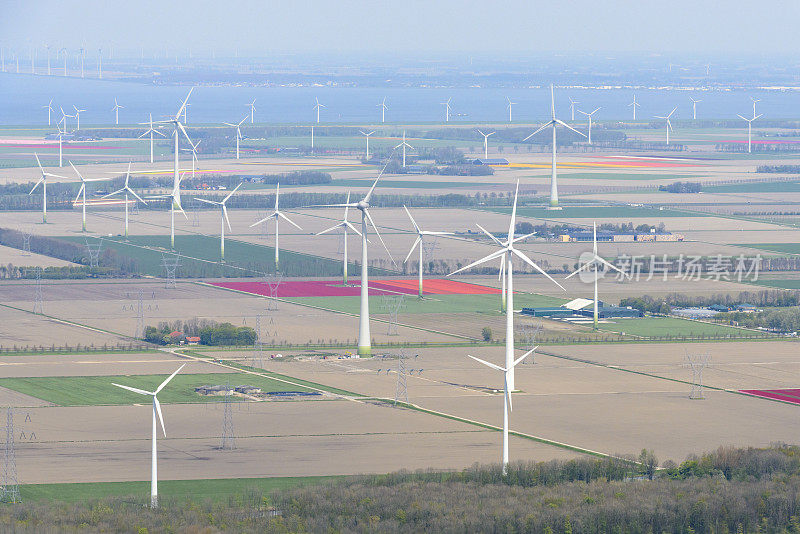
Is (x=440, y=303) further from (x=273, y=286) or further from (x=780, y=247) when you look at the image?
(x=780, y=247)

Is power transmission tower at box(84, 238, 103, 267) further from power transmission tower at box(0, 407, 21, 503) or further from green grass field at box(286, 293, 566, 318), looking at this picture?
power transmission tower at box(0, 407, 21, 503)

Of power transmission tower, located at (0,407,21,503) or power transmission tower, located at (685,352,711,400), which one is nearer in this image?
power transmission tower, located at (0,407,21,503)

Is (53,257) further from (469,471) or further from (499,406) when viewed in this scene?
(469,471)

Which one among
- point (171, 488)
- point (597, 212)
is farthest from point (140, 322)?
point (597, 212)

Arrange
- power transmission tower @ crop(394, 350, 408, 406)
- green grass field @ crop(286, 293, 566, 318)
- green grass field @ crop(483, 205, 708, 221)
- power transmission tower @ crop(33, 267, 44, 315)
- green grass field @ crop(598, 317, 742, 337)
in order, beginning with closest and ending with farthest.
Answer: power transmission tower @ crop(394, 350, 408, 406) → green grass field @ crop(598, 317, 742, 337) → power transmission tower @ crop(33, 267, 44, 315) → green grass field @ crop(286, 293, 566, 318) → green grass field @ crop(483, 205, 708, 221)

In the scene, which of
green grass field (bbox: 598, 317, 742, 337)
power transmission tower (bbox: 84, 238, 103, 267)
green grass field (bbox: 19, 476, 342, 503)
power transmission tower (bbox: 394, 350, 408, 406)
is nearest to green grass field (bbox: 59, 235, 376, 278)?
power transmission tower (bbox: 84, 238, 103, 267)

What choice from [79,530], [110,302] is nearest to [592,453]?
[79,530]
